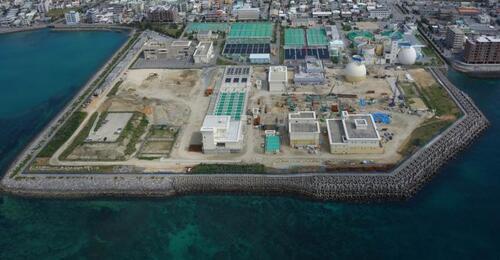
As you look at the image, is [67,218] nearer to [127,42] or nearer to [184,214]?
[184,214]

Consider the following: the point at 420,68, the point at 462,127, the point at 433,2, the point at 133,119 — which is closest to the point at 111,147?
the point at 133,119

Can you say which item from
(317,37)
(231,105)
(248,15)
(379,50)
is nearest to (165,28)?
(248,15)

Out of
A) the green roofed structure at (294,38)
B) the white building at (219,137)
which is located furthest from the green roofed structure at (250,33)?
the white building at (219,137)

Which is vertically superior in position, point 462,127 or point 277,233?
point 462,127

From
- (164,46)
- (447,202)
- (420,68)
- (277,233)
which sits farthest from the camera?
(164,46)

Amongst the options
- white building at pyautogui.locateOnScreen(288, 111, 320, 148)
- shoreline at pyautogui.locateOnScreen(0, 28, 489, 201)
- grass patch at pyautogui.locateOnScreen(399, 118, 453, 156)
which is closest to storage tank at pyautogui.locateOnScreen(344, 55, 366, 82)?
grass patch at pyautogui.locateOnScreen(399, 118, 453, 156)

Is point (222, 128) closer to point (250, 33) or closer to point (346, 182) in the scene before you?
point (346, 182)
